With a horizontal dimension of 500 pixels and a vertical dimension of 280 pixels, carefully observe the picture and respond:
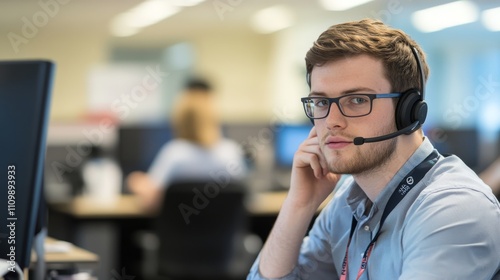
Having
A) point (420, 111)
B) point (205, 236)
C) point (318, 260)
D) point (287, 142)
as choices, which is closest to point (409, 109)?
point (420, 111)

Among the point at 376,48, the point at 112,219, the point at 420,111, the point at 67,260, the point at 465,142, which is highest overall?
the point at 376,48

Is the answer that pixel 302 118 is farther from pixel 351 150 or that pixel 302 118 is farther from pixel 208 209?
pixel 351 150

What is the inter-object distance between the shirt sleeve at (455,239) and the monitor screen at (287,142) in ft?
13.7

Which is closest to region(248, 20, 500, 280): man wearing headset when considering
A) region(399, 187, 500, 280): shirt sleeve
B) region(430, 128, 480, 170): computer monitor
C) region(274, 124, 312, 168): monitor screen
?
region(399, 187, 500, 280): shirt sleeve

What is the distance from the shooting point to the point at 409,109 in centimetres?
133

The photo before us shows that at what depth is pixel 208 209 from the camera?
3904 millimetres

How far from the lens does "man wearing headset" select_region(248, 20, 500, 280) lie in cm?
120

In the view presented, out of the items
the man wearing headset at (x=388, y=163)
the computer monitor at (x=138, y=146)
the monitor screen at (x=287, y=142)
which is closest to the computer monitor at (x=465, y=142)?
the monitor screen at (x=287, y=142)

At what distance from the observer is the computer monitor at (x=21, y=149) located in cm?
141

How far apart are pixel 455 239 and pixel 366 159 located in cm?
23

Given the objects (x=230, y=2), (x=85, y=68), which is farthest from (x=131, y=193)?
(x=85, y=68)

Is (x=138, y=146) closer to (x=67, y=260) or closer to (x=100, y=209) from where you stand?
(x=100, y=209)

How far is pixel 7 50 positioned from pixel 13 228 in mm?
10025

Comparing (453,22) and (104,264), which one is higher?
(453,22)
